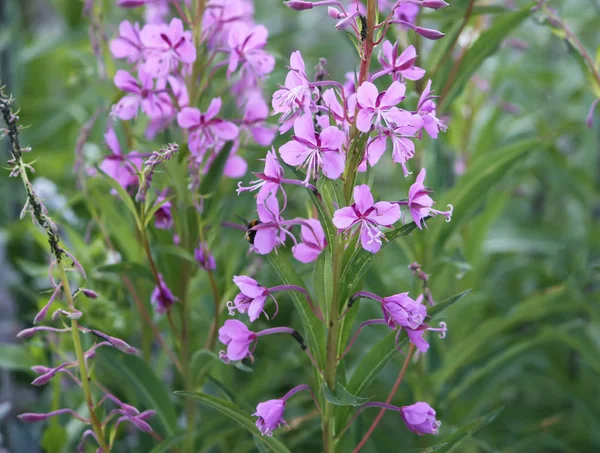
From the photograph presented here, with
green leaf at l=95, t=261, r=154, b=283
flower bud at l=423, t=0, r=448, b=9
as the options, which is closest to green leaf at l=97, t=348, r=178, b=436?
green leaf at l=95, t=261, r=154, b=283

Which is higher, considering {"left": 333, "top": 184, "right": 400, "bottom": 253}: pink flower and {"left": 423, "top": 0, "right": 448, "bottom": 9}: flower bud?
{"left": 423, "top": 0, "right": 448, "bottom": 9}: flower bud

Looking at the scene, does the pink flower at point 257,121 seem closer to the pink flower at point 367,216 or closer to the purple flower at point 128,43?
the purple flower at point 128,43

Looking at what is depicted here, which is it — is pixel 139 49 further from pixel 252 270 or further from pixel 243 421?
pixel 243 421

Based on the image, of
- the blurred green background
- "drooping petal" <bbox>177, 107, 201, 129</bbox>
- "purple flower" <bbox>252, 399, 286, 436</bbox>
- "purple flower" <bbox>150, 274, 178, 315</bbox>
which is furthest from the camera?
the blurred green background

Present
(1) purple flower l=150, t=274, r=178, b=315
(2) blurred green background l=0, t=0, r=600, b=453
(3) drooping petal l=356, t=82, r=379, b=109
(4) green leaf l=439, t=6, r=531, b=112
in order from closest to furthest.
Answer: (3) drooping petal l=356, t=82, r=379, b=109 < (1) purple flower l=150, t=274, r=178, b=315 < (4) green leaf l=439, t=6, r=531, b=112 < (2) blurred green background l=0, t=0, r=600, b=453

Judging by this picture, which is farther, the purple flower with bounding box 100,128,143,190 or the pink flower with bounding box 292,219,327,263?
the purple flower with bounding box 100,128,143,190

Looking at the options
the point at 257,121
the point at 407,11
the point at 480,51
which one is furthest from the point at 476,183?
the point at 257,121

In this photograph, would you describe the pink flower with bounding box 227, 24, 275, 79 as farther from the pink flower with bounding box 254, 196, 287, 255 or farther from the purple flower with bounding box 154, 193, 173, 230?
the pink flower with bounding box 254, 196, 287, 255

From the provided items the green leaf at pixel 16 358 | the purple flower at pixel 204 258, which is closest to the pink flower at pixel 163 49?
the purple flower at pixel 204 258
